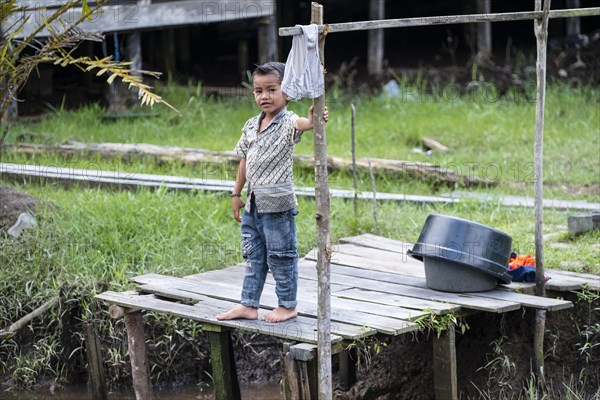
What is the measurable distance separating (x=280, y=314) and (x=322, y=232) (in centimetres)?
78

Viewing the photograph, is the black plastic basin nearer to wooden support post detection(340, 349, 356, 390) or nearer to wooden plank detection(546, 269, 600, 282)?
wooden plank detection(546, 269, 600, 282)

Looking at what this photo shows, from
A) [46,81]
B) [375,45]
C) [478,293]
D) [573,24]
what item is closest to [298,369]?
[478,293]

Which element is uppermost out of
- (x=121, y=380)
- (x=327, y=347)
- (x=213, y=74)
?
(x=213, y=74)

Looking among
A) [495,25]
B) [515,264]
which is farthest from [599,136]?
[495,25]

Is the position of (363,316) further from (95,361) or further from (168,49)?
(168,49)

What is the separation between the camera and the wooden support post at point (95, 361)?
606 centimetres

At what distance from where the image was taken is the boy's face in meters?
4.78

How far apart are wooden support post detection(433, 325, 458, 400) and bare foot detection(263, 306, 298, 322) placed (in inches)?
33.1

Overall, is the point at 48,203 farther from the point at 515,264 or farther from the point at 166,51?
the point at 166,51

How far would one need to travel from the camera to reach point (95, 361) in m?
6.07

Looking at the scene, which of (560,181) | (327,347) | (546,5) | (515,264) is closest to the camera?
(327,347)

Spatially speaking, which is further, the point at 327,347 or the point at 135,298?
the point at 135,298

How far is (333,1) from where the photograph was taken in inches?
551

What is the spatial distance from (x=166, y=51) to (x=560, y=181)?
6189 mm
